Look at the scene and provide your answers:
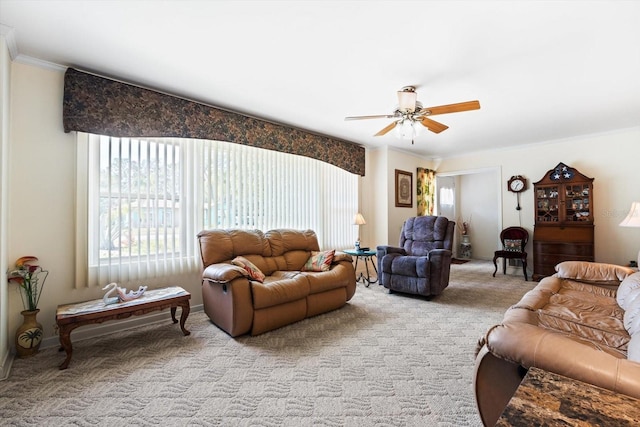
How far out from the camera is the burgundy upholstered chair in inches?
205

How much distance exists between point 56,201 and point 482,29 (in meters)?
3.84

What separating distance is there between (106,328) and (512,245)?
20.9 feet

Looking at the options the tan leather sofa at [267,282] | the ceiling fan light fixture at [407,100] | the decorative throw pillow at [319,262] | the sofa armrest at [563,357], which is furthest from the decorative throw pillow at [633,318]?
the decorative throw pillow at [319,262]

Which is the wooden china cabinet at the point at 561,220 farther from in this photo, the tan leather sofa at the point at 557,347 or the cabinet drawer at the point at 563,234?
the tan leather sofa at the point at 557,347

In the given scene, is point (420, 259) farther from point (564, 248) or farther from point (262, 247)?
point (564, 248)

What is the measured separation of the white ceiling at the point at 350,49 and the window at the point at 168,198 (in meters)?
0.69

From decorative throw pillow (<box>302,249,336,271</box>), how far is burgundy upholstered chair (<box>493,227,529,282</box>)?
12.0 ft

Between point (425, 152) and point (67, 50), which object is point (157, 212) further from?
point (425, 152)

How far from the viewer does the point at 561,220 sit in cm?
484

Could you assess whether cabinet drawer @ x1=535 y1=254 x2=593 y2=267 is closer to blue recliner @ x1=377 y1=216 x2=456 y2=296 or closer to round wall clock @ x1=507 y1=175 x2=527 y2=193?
round wall clock @ x1=507 y1=175 x2=527 y2=193

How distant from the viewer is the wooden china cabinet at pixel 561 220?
4.62 meters

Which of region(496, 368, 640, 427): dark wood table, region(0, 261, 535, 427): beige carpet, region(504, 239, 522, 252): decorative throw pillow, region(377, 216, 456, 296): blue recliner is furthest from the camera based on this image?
region(504, 239, 522, 252): decorative throw pillow

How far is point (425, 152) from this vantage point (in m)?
6.09

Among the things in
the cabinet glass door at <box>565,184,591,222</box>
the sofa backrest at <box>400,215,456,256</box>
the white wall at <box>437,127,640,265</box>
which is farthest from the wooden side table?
the cabinet glass door at <box>565,184,591,222</box>
